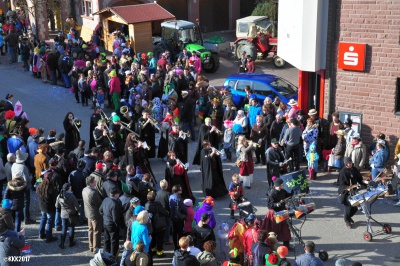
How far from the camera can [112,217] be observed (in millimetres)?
11797

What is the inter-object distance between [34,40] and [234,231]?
1848 centimetres

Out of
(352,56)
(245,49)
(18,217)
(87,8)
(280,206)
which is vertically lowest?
(18,217)

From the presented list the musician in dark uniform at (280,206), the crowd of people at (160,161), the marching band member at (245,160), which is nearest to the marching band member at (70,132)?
the crowd of people at (160,161)

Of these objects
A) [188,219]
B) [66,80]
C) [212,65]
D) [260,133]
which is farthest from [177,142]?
[212,65]

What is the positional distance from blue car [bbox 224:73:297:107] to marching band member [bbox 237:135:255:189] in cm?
478

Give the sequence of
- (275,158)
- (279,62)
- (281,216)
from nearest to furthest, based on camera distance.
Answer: (281,216) < (275,158) < (279,62)

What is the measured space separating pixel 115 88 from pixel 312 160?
8002 millimetres

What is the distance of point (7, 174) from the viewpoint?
1408 centimetres

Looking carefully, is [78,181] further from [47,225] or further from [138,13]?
[138,13]

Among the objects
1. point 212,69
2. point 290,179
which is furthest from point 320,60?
point 212,69

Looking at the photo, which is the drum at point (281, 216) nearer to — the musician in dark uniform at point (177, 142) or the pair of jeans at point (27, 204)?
the musician in dark uniform at point (177, 142)

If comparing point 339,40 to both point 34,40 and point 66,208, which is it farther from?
point 34,40

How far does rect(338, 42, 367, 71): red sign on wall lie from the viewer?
1620cm

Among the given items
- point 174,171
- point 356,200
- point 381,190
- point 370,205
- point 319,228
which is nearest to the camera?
point 356,200
